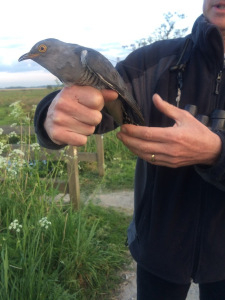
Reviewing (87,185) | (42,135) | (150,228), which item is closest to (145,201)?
(150,228)

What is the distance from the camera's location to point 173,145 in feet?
5.63

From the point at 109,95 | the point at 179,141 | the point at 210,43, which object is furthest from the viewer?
the point at 210,43

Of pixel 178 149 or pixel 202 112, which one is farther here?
pixel 202 112

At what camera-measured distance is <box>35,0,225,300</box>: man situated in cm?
174

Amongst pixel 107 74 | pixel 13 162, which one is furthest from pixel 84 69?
pixel 13 162

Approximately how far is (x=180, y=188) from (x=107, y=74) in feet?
2.86

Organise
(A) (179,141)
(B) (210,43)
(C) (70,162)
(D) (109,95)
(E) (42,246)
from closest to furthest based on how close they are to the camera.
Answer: (A) (179,141)
(D) (109,95)
(B) (210,43)
(E) (42,246)
(C) (70,162)

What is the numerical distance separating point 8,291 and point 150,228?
1.43m

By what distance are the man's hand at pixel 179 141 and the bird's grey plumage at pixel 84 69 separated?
0.75 feet

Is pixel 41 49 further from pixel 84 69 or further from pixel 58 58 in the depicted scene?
pixel 84 69

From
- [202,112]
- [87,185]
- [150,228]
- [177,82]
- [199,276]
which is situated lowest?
[87,185]

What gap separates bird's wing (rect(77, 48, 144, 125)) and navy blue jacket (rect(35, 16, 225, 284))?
10.7 inches

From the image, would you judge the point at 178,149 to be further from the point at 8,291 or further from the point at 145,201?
the point at 8,291

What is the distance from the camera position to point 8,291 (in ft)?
8.75
